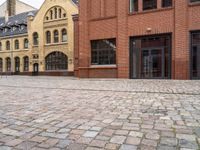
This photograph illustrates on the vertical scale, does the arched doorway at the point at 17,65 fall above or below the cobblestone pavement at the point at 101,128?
above

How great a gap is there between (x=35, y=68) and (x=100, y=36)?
18.6 m

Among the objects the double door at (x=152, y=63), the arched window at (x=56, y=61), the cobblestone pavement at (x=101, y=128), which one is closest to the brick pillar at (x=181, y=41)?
the double door at (x=152, y=63)

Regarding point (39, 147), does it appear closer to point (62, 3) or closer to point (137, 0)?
point (137, 0)

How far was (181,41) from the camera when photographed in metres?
18.2

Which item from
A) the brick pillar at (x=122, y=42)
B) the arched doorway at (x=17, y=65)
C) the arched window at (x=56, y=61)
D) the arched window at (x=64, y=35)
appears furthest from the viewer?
the arched doorway at (x=17, y=65)

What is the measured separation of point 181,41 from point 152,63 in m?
2.94

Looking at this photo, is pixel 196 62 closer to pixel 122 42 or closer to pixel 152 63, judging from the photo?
pixel 152 63

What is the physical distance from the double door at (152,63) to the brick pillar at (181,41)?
48.7 inches

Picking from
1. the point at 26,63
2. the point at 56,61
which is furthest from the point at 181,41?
the point at 26,63

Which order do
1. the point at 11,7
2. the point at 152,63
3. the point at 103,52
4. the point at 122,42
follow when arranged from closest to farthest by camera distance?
the point at 152,63
the point at 122,42
the point at 103,52
the point at 11,7

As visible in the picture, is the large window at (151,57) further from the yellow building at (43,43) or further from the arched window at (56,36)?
the arched window at (56,36)

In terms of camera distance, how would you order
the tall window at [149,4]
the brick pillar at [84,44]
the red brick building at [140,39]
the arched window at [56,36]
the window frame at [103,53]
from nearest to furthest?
1. the red brick building at [140,39]
2. the tall window at [149,4]
3. the window frame at [103,53]
4. the brick pillar at [84,44]
5. the arched window at [56,36]

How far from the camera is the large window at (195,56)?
59.2 feet

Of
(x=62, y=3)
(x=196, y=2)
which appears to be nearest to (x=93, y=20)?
(x=196, y=2)
